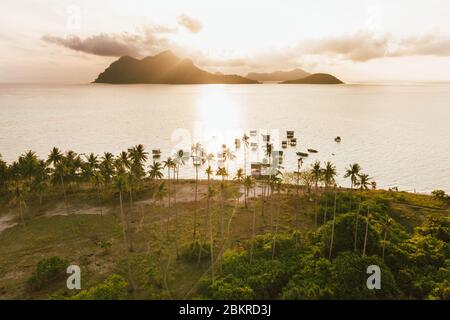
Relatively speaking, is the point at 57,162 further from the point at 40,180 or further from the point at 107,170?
the point at 107,170

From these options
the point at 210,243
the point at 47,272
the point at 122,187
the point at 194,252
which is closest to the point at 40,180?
the point at 122,187

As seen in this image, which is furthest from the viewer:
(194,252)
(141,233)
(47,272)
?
(141,233)

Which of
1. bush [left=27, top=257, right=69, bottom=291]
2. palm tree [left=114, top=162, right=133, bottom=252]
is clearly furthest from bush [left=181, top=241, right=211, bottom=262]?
bush [left=27, top=257, right=69, bottom=291]

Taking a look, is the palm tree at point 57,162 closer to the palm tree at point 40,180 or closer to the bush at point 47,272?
the palm tree at point 40,180

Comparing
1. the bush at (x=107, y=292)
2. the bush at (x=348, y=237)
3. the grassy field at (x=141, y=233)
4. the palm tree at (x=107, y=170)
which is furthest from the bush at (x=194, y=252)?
the palm tree at (x=107, y=170)

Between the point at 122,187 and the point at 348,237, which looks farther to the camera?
the point at 122,187

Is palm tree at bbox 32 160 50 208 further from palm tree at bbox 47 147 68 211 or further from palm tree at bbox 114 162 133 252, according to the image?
palm tree at bbox 114 162 133 252

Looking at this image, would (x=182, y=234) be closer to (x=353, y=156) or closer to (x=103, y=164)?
(x=103, y=164)
